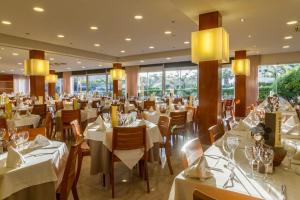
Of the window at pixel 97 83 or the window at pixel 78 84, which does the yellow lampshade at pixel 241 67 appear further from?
the window at pixel 78 84

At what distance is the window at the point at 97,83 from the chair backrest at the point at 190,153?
54.1 feet

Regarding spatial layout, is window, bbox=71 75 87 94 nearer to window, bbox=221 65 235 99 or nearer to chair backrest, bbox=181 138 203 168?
window, bbox=221 65 235 99

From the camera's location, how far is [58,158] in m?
2.24

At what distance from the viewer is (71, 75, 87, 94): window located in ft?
63.2

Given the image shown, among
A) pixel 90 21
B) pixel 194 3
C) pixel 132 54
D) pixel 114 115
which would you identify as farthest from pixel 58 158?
pixel 132 54

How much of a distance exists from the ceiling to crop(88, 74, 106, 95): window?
8725 mm

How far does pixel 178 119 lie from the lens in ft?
16.1

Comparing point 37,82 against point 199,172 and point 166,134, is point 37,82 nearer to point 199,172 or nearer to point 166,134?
point 166,134

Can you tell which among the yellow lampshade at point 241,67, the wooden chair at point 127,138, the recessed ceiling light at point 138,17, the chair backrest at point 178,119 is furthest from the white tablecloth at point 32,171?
the yellow lampshade at point 241,67

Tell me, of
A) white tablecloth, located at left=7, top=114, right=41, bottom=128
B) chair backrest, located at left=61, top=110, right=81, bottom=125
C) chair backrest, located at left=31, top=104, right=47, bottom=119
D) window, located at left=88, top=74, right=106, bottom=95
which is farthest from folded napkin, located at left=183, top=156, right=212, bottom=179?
window, located at left=88, top=74, right=106, bottom=95

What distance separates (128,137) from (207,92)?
2.61 m

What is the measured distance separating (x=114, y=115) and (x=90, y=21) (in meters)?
3.40

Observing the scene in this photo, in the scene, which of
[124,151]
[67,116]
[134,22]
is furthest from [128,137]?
[134,22]

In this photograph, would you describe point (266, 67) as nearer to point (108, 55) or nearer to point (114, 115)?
Answer: point (108, 55)
